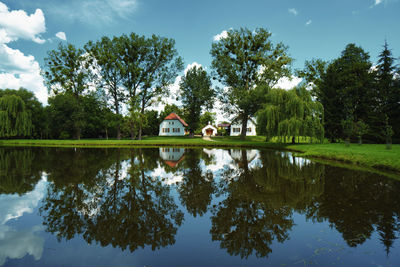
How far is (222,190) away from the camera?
749 centimetres

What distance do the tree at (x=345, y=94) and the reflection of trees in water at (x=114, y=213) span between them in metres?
29.4

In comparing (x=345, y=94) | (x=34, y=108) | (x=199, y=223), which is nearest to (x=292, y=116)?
(x=345, y=94)

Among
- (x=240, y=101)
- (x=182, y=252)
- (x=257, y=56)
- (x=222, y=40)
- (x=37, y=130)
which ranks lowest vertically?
(x=182, y=252)

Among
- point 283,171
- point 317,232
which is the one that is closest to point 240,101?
point 283,171

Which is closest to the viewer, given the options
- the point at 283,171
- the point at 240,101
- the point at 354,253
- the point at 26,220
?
the point at 354,253

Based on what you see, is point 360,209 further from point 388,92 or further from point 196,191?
point 388,92

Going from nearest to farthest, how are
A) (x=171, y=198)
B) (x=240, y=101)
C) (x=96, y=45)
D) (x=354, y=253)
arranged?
(x=354, y=253) → (x=171, y=198) → (x=240, y=101) → (x=96, y=45)

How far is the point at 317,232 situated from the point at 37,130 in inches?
2173

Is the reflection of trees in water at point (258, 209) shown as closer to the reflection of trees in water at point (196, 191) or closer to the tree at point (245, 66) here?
the reflection of trees in water at point (196, 191)

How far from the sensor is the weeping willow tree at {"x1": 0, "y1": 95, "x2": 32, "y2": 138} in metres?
34.3

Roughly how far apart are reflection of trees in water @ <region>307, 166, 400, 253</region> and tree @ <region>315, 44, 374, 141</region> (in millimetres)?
23508

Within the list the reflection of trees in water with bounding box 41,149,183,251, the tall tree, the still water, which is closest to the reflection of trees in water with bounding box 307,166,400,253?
the still water

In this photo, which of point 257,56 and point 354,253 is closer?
point 354,253

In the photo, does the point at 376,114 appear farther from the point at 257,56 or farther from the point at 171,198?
the point at 171,198
